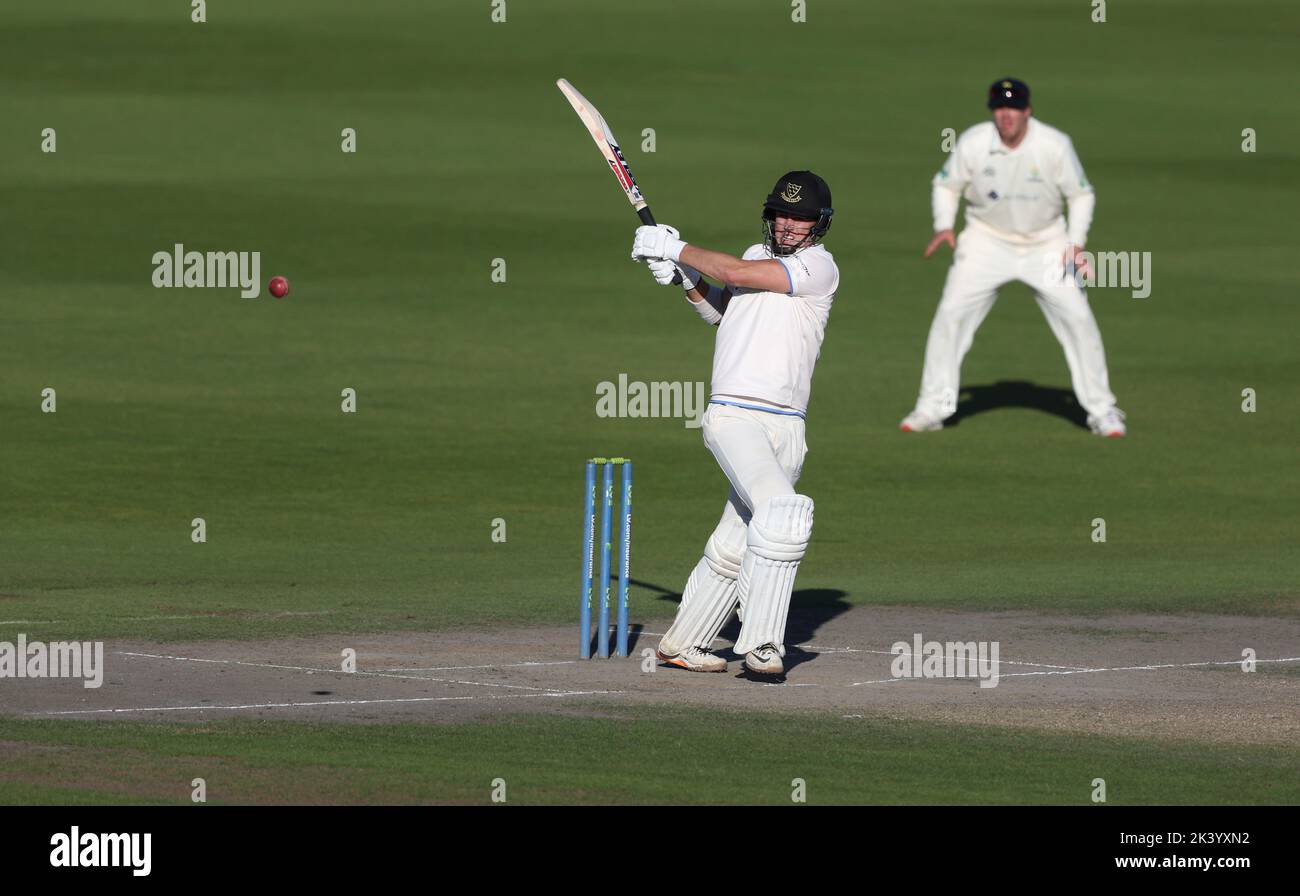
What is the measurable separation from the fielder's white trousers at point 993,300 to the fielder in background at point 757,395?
8623 millimetres

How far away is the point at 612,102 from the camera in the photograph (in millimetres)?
35781

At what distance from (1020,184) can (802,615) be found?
7.10 m

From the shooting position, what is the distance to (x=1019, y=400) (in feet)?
72.6

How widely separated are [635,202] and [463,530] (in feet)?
17.4

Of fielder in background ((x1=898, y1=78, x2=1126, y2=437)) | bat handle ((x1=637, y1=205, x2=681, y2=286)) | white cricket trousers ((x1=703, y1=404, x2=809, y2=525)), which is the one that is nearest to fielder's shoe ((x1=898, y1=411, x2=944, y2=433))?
A: fielder in background ((x1=898, y1=78, x2=1126, y2=437))
